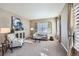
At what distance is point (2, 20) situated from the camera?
2684mm

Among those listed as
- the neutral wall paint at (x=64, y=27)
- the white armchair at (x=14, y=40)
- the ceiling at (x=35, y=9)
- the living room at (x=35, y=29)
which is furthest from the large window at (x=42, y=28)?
the white armchair at (x=14, y=40)

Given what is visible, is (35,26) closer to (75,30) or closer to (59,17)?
(59,17)

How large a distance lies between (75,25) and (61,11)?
14.8 inches

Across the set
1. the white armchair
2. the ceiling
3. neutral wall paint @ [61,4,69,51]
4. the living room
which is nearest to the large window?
the living room

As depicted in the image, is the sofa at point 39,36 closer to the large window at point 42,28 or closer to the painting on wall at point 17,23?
the large window at point 42,28

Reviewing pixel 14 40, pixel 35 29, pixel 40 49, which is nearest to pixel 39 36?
pixel 35 29

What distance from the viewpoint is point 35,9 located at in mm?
2721

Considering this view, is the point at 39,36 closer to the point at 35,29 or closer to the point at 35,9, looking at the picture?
the point at 35,29

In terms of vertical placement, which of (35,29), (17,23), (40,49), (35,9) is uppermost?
(35,9)

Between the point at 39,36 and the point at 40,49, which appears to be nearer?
the point at 40,49

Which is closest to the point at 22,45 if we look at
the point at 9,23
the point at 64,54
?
the point at 9,23

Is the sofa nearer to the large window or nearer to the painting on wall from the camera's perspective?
the large window

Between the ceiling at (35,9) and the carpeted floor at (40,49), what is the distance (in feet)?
1.79

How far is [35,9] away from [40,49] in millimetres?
764
